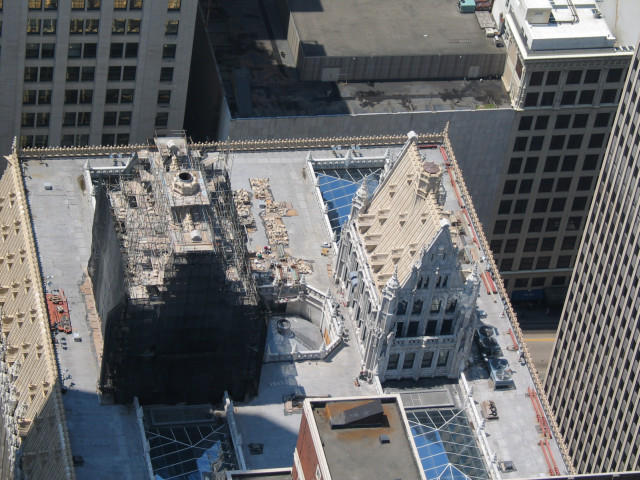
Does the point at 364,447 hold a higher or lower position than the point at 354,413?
lower

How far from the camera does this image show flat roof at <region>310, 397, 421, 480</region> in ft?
616

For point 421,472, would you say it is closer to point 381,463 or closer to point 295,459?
point 381,463

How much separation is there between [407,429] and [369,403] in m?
4.63

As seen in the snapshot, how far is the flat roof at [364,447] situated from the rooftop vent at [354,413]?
0.33 ft

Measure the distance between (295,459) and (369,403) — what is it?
41.4ft

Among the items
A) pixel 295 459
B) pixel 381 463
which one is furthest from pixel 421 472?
pixel 295 459

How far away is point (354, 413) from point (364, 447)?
3.49 metres

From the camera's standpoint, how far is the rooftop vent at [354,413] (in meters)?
190

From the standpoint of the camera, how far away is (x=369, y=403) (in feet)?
627

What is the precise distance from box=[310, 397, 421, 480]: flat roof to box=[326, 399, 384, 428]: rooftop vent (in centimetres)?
10

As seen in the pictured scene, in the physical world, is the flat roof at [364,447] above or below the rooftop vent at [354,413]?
below

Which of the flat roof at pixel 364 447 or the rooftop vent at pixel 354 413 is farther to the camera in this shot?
the rooftop vent at pixel 354 413

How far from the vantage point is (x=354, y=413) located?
190m

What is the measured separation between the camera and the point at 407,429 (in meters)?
192
